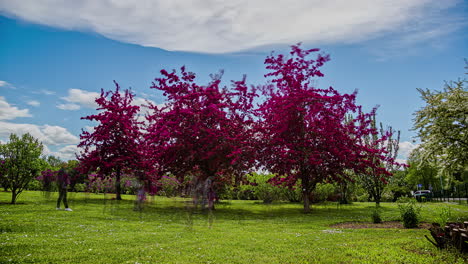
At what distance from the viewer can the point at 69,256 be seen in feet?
25.0

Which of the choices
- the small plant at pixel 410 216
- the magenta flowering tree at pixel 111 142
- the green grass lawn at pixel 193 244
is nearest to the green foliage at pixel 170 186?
the magenta flowering tree at pixel 111 142

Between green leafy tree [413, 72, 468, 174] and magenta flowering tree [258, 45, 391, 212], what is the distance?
10.7 ft

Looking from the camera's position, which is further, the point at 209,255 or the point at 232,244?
the point at 232,244

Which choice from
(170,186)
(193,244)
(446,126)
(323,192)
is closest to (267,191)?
(323,192)

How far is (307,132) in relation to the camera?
67.4 ft

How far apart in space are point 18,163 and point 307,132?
1796 cm

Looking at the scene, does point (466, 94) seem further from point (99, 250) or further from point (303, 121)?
point (99, 250)

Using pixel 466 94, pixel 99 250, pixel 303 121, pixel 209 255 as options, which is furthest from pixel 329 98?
pixel 99 250

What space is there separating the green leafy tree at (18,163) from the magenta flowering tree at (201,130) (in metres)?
6.92

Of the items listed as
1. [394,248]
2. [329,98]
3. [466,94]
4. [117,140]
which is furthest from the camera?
[117,140]

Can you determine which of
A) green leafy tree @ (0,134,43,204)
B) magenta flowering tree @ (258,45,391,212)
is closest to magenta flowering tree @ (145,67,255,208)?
magenta flowering tree @ (258,45,391,212)

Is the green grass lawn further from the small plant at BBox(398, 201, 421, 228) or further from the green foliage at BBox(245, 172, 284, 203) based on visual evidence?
the green foliage at BBox(245, 172, 284, 203)

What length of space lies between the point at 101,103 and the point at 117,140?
3253mm

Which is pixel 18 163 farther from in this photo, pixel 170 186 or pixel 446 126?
pixel 446 126
